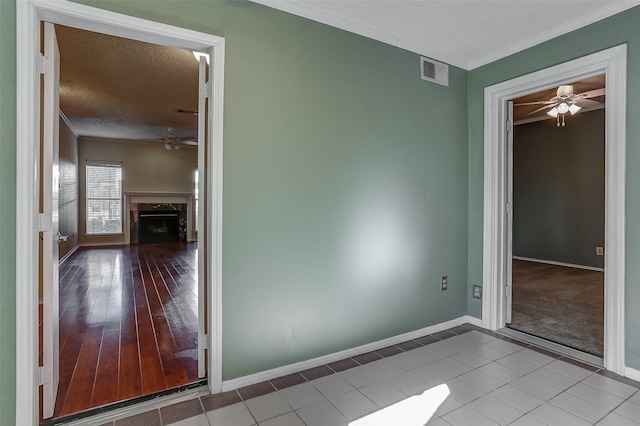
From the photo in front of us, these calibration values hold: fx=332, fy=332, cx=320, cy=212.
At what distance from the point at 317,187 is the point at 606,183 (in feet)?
6.67

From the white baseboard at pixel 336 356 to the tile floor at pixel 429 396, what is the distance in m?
0.05

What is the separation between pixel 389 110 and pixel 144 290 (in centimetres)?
368

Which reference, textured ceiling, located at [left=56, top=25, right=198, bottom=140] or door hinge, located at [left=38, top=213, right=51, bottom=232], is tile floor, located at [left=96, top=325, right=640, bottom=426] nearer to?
door hinge, located at [left=38, top=213, right=51, bottom=232]

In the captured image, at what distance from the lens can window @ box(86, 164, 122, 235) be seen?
809 centimetres

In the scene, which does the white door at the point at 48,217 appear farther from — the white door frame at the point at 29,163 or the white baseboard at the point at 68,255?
the white baseboard at the point at 68,255

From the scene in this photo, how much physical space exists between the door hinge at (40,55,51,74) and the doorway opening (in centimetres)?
436

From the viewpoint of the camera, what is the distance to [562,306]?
3.73 metres

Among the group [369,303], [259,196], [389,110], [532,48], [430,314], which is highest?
[532,48]

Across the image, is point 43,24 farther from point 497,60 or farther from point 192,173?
point 192,173

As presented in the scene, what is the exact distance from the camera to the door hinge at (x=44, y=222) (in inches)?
64.9

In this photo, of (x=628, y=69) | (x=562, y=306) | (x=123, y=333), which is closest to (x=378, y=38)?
(x=628, y=69)

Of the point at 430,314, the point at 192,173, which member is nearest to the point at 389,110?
the point at 430,314

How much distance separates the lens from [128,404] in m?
1.88

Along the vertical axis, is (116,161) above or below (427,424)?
above
